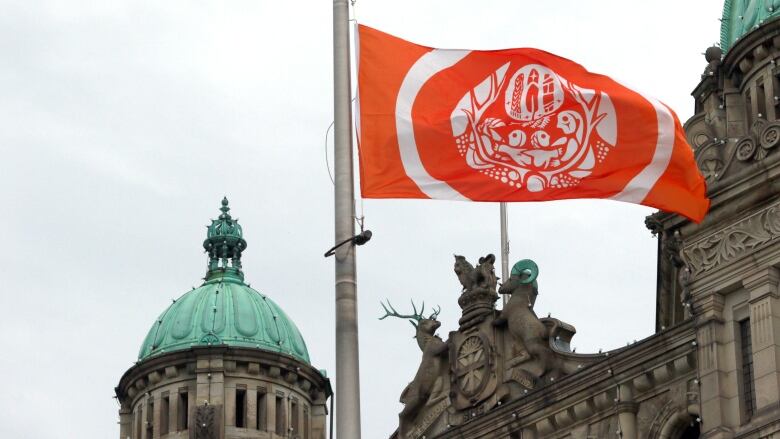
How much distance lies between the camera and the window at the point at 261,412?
7044cm

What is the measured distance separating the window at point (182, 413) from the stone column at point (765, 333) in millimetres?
30589

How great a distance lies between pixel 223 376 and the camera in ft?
229

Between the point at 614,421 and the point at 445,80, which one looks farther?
the point at 614,421

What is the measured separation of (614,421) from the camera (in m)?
46.8

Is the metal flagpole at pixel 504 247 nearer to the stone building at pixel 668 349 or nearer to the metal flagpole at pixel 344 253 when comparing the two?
the stone building at pixel 668 349

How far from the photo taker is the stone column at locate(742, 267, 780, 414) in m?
41.2

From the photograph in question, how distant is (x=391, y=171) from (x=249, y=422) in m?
33.6

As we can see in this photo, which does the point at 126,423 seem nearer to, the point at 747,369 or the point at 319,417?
the point at 319,417

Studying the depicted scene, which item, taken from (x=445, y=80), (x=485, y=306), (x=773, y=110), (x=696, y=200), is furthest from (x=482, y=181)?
(x=773, y=110)

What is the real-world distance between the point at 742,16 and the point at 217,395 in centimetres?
1939

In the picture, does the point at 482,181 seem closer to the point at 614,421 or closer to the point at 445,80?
the point at 445,80

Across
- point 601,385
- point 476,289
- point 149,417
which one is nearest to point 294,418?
point 149,417

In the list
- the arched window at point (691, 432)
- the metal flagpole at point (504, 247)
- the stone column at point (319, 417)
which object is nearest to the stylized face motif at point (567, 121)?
the arched window at point (691, 432)

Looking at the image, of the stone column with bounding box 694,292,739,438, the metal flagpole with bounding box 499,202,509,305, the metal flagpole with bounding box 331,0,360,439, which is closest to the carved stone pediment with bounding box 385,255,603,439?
the metal flagpole with bounding box 499,202,509,305
